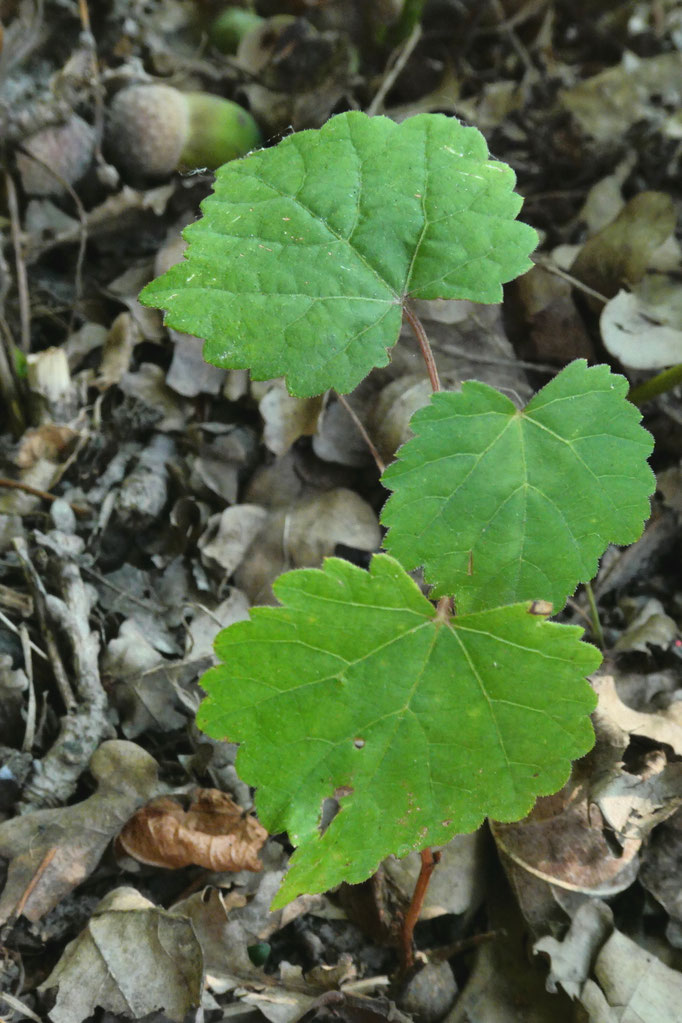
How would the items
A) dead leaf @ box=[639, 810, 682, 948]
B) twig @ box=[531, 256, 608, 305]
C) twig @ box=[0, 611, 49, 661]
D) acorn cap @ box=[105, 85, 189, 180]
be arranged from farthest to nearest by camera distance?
acorn cap @ box=[105, 85, 189, 180]
twig @ box=[531, 256, 608, 305]
twig @ box=[0, 611, 49, 661]
dead leaf @ box=[639, 810, 682, 948]

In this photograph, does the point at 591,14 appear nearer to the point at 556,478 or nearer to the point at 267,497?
the point at 267,497

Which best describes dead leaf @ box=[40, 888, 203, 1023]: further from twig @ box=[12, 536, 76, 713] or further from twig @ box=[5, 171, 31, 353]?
twig @ box=[5, 171, 31, 353]

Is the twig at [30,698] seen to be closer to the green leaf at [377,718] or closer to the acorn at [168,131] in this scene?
the green leaf at [377,718]

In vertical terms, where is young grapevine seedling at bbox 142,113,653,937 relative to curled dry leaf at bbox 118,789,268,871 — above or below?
above

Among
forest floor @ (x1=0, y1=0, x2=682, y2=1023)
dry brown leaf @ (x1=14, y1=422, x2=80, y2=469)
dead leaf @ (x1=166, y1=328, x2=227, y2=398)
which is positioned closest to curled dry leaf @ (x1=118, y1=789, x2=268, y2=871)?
forest floor @ (x1=0, y1=0, x2=682, y2=1023)

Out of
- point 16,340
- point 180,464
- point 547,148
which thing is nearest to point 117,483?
point 180,464

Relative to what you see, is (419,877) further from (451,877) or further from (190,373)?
(190,373)

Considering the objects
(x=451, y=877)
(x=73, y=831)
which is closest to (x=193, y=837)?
(x=73, y=831)
